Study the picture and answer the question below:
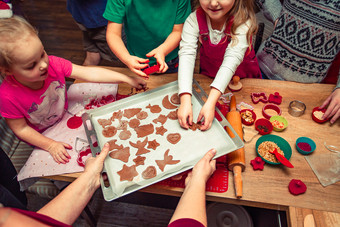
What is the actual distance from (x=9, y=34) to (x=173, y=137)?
2.56ft

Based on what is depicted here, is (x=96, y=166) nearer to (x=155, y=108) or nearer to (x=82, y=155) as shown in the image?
(x=82, y=155)

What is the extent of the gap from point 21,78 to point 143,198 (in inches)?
47.3

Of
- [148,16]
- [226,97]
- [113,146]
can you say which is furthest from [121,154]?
[148,16]

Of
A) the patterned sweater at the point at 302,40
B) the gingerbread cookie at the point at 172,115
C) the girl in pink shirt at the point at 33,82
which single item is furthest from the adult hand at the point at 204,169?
the patterned sweater at the point at 302,40

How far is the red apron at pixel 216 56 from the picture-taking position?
3.83ft

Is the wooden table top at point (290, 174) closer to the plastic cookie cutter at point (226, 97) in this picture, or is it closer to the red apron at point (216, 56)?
the plastic cookie cutter at point (226, 97)

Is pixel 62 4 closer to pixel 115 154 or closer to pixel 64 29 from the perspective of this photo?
pixel 64 29

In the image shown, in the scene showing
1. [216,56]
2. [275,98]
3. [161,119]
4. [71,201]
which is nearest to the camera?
[71,201]

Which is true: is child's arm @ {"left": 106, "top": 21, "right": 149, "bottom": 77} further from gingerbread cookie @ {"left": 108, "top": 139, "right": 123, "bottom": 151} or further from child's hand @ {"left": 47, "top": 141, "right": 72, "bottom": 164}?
child's hand @ {"left": 47, "top": 141, "right": 72, "bottom": 164}

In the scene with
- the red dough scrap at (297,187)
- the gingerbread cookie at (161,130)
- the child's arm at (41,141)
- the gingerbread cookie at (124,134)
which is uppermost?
the red dough scrap at (297,187)

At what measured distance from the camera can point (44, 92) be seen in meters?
1.14

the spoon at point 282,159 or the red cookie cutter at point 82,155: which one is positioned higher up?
the spoon at point 282,159

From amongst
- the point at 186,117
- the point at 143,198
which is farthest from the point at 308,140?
the point at 143,198

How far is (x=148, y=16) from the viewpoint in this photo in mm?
1315
